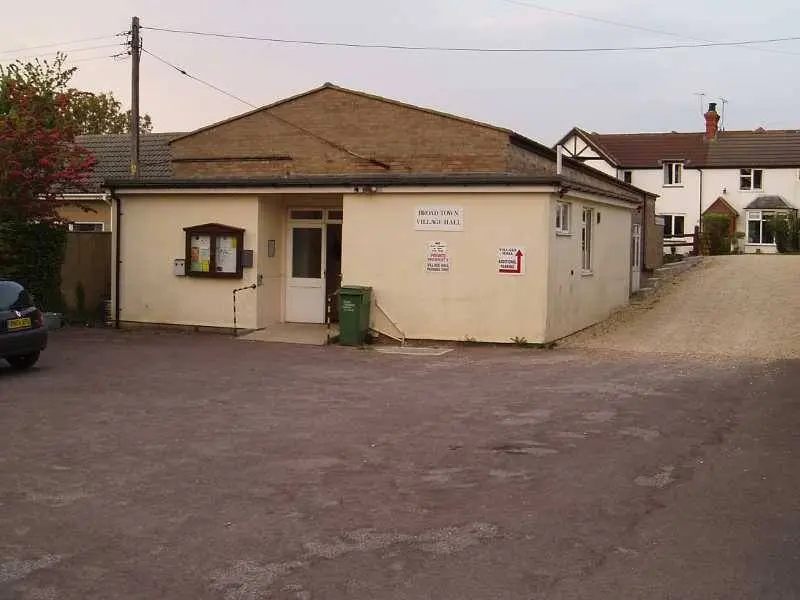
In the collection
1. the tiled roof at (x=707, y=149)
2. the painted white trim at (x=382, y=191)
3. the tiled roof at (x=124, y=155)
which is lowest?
the painted white trim at (x=382, y=191)

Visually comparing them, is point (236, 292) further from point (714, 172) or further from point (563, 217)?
point (714, 172)

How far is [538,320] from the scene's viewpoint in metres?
17.3

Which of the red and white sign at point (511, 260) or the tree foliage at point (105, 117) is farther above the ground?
the tree foliage at point (105, 117)

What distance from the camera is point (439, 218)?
17812mm

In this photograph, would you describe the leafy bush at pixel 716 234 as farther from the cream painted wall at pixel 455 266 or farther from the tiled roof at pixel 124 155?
the cream painted wall at pixel 455 266

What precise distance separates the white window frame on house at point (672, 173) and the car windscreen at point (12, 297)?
45233 mm

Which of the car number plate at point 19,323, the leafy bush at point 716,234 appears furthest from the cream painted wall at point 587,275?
the leafy bush at point 716,234

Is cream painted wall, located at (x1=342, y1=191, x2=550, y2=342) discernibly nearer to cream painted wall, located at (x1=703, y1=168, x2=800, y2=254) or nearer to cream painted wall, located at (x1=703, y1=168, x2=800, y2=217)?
cream painted wall, located at (x1=703, y1=168, x2=800, y2=254)

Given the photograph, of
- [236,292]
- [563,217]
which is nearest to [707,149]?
[563,217]

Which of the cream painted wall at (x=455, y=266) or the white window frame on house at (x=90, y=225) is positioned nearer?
the cream painted wall at (x=455, y=266)

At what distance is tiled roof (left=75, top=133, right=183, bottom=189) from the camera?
31.7m

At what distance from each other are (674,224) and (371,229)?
38.7m

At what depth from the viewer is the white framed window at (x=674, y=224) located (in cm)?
5306

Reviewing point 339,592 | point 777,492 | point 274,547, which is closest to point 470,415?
point 777,492
